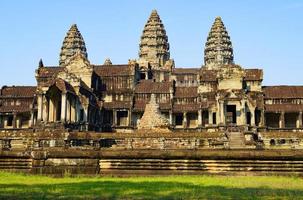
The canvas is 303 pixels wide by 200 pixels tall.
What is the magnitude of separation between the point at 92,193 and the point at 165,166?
403cm

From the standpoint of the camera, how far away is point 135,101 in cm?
5578

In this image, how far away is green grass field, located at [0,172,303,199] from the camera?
9.09 metres

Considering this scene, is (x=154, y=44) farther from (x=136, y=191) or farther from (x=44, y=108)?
(x=136, y=191)

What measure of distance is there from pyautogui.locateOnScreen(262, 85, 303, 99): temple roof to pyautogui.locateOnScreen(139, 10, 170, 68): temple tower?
37658 millimetres

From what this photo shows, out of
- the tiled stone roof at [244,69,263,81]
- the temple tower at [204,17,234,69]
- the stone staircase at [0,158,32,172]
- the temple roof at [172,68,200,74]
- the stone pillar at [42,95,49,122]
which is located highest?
the temple tower at [204,17,234,69]

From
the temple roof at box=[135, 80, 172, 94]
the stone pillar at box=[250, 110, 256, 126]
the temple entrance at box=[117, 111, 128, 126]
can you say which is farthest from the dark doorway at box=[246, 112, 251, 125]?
the temple entrance at box=[117, 111, 128, 126]

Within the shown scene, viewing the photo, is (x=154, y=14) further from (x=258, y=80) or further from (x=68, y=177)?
(x=68, y=177)

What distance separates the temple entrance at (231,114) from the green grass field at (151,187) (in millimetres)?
37892

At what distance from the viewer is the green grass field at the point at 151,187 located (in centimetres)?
909

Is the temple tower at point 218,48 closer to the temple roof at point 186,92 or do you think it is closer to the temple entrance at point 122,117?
the temple roof at point 186,92

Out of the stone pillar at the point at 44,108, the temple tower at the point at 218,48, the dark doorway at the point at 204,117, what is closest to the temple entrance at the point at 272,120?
the dark doorway at the point at 204,117

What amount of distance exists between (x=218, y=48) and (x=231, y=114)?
4188 centimetres

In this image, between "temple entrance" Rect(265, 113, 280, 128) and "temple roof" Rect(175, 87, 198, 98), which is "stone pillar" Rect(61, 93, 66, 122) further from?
"temple entrance" Rect(265, 113, 280, 128)

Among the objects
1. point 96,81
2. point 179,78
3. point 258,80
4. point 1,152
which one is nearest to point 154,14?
point 179,78
